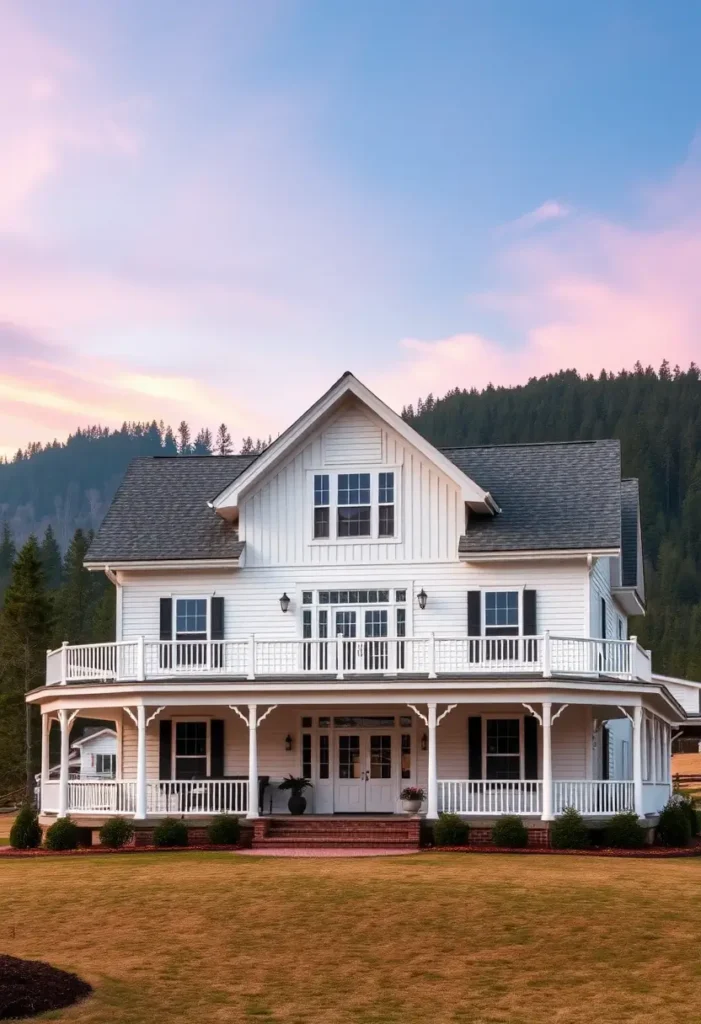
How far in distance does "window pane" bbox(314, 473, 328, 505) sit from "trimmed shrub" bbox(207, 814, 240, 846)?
8.17 meters

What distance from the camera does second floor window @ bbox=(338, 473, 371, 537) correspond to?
35537 millimetres

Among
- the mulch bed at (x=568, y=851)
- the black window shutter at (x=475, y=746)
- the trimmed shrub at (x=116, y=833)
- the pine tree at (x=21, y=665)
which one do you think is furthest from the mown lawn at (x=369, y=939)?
the pine tree at (x=21, y=665)

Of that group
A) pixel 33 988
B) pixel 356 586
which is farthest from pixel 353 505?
pixel 33 988

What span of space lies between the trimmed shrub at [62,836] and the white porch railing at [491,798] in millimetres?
8115

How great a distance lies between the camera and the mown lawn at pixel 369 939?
52.5ft

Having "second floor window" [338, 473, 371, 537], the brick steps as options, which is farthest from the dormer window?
the brick steps

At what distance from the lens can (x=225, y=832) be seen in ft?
103

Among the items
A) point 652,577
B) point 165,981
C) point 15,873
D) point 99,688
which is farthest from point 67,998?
point 652,577

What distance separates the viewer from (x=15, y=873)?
26.8 m

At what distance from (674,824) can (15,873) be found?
14.4 meters

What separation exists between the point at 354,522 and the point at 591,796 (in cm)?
869

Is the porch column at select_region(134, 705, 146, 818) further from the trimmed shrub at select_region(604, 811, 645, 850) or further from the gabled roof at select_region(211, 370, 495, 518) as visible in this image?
the trimmed shrub at select_region(604, 811, 645, 850)

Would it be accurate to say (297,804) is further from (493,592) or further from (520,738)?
(493,592)

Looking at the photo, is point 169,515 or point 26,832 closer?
point 26,832
